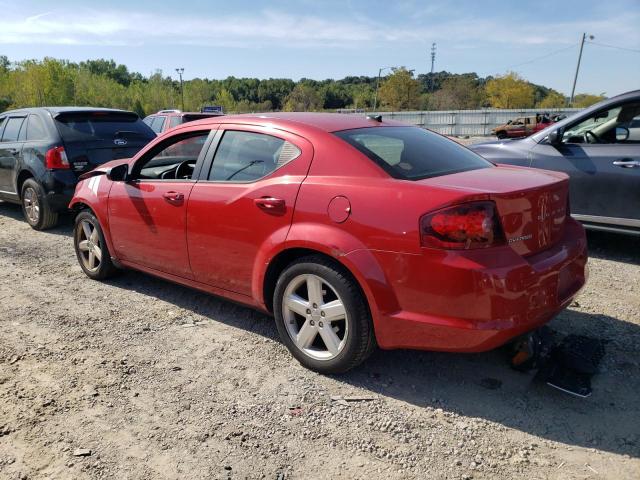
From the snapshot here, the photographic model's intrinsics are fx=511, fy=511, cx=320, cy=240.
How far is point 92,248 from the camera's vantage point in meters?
5.03

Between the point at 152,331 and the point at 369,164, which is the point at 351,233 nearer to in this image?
the point at 369,164

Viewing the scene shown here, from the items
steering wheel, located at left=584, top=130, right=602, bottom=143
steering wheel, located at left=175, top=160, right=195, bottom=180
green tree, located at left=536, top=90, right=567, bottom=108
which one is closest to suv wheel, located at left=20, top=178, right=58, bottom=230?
steering wheel, located at left=175, top=160, right=195, bottom=180

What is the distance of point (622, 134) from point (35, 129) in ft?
25.2

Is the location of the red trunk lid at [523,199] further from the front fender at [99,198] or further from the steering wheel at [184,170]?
the front fender at [99,198]

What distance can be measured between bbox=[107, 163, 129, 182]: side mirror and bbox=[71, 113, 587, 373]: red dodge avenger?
28cm

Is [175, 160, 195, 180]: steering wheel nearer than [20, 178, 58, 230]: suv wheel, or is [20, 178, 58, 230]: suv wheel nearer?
[175, 160, 195, 180]: steering wheel

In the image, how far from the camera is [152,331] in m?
3.95

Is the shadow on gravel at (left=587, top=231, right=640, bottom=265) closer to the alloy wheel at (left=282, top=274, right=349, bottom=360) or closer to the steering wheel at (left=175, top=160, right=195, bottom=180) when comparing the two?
the alloy wheel at (left=282, top=274, right=349, bottom=360)

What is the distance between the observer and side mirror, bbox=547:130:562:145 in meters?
5.66

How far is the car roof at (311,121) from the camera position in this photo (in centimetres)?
342

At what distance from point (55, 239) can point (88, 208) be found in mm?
2251

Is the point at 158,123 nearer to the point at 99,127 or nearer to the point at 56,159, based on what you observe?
the point at 99,127

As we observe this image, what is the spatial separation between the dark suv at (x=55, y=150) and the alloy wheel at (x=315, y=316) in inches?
200

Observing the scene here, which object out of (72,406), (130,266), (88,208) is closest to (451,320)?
(72,406)
